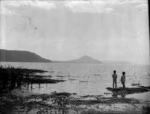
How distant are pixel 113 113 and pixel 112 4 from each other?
18.0 ft

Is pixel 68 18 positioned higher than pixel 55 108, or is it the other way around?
pixel 68 18

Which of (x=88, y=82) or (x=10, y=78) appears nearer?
(x=10, y=78)

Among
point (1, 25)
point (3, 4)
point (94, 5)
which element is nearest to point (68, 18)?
point (94, 5)

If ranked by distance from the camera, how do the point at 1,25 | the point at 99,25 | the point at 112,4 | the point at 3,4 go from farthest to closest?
the point at 99,25 → the point at 112,4 → the point at 3,4 → the point at 1,25

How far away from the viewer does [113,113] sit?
6.16 m

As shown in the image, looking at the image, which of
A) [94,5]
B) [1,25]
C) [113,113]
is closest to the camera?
[113,113]

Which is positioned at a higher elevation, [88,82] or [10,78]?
[10,78]

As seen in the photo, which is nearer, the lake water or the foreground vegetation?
the foreground vegetation

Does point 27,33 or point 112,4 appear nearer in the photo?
point 112,4

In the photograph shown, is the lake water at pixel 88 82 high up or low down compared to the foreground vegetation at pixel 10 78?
down

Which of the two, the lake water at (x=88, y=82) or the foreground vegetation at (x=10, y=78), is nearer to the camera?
the foreground vegetation at (x=10, y=78)

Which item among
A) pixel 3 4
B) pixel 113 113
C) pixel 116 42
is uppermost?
pixel 3 4

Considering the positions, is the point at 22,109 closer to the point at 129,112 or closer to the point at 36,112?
Answer: the point at 36,112

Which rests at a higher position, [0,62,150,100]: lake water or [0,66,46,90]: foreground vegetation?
[0,66,46,90]: foreground vegetation
